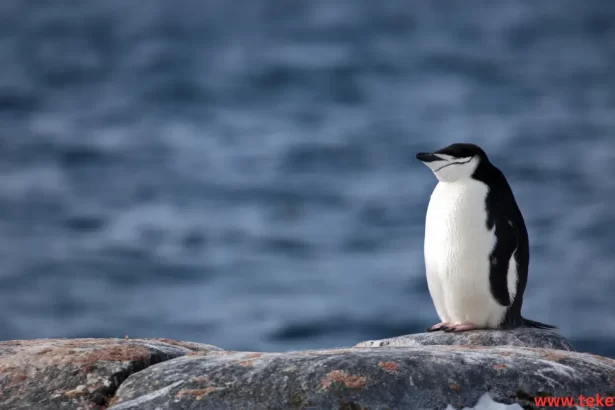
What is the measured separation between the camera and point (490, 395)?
596cm

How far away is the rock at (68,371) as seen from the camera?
20.5 ft

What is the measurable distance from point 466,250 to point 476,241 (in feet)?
0.39

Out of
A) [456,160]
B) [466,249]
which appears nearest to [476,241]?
[466,249]

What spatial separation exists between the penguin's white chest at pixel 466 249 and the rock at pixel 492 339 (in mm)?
323

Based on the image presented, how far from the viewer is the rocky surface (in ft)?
19.2

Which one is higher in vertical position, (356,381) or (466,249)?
(466,249)

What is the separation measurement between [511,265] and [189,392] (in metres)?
4.01

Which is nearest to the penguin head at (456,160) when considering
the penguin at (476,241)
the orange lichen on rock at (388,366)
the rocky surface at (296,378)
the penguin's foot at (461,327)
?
the penguin at (476,241)

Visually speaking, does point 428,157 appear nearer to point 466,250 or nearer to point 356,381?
point 466,250

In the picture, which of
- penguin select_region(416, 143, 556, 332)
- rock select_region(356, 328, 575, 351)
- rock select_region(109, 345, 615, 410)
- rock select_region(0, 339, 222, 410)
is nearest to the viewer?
Answer: rock select_region(109, 345, 615, 410)

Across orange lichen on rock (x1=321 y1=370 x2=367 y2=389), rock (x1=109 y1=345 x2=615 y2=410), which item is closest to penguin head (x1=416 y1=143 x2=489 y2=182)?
rock (x1=109 y1=345 x2=615 y2=410)

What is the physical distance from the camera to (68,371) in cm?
640

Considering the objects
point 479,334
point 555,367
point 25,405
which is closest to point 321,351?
point 555,367

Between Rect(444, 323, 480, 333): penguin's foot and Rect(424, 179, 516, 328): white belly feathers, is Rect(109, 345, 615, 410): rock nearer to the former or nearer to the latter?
Rect(444, 323, 480, 333): penguin's foot
